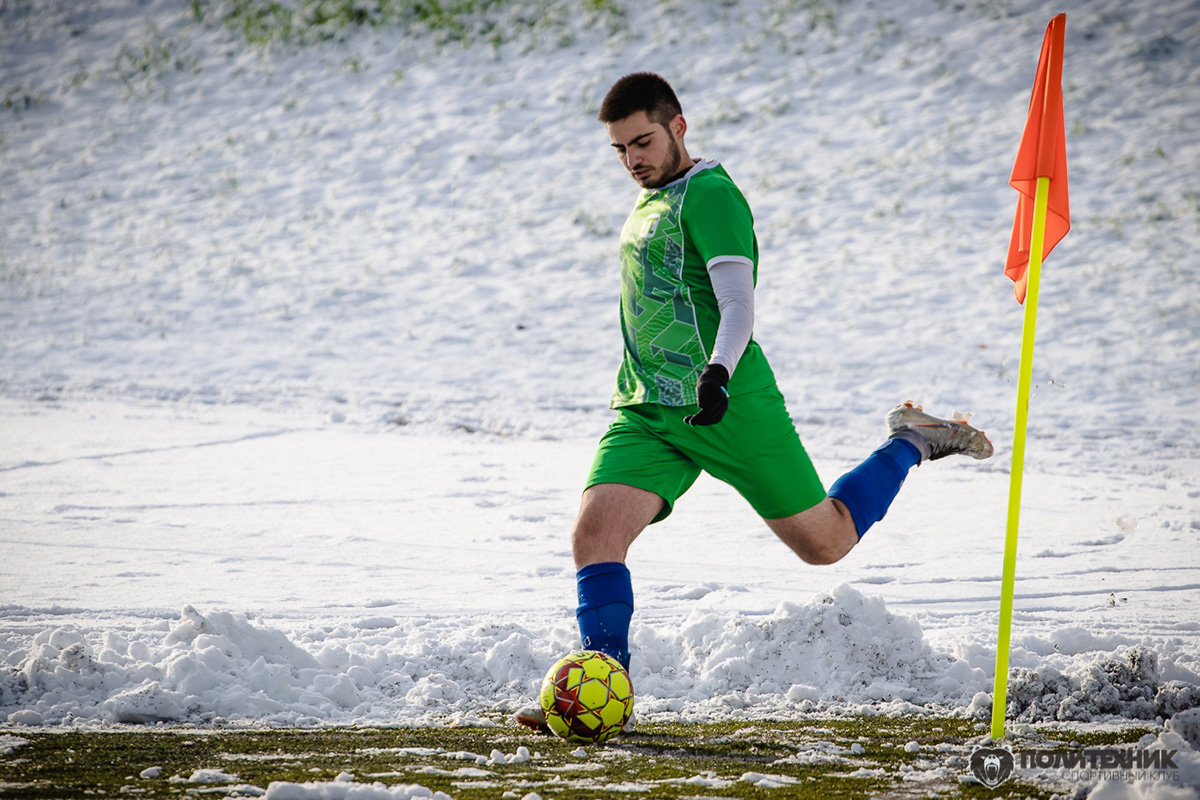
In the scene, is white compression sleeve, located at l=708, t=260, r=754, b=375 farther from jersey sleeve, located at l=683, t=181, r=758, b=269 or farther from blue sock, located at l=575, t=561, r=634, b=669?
blue sock, located at l=575, t=561, r=634, b=669

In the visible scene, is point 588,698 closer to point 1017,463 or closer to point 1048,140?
point 1017,463

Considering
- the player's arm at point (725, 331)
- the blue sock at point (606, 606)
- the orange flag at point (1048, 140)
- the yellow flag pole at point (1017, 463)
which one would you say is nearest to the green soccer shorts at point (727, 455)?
the player's arm at point (725, 331)

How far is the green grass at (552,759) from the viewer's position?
273cm

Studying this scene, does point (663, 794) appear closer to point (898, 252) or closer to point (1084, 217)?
point (898, 252)

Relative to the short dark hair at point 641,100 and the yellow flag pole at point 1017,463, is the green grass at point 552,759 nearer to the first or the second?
the yellow flag pole at point 1017,463

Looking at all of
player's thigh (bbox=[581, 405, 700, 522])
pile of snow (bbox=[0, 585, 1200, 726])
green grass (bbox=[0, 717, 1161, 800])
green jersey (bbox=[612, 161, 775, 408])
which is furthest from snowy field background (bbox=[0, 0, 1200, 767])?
green jersey (bbox=[612, 161, 775, 408])

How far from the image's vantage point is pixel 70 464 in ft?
24.4

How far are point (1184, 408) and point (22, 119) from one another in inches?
695

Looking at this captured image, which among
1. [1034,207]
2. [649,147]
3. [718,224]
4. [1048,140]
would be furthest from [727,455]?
[1048,140]

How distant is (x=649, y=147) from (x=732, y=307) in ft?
1.91

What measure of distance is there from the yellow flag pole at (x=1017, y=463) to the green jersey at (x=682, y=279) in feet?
2.39

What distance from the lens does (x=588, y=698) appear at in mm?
3207

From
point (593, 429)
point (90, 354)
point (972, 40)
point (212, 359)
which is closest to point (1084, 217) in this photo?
point (972, 40)

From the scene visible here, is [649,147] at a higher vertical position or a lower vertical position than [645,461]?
higher
